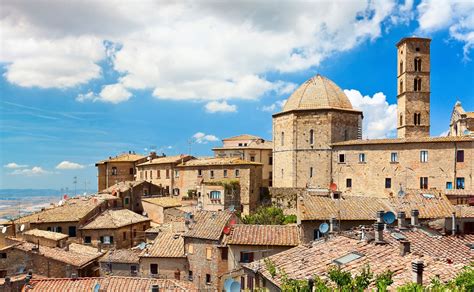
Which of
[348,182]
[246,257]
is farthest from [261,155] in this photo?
[246,257]

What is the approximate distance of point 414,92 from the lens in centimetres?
A: 5388

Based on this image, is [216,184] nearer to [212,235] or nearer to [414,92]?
[212,235]

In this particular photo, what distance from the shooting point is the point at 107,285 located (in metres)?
24.0

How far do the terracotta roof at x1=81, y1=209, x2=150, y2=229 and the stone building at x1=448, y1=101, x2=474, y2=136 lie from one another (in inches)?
1532

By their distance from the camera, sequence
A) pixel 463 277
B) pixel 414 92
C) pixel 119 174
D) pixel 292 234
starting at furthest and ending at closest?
pixel 119 174
pixel 414 92
pixel 292 234
pixel 463 277

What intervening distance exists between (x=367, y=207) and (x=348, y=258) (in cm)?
1107

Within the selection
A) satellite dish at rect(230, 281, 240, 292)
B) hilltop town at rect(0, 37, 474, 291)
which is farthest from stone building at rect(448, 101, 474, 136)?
satellite dish at rect(230, 281, 240, 292)

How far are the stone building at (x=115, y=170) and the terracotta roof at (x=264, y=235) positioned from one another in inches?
1772

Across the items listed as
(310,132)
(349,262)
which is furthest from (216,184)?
(349,262)

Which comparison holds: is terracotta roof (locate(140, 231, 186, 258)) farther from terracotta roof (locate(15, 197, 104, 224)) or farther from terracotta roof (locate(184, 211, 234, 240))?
terracotta roof (locate(15, 197, 104, 224))

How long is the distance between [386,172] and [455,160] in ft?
20.9

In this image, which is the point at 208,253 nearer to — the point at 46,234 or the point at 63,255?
the point at 63,255

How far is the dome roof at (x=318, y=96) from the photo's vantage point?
5059 cm

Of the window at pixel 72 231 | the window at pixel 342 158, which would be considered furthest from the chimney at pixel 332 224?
the window at pixel 72 231
